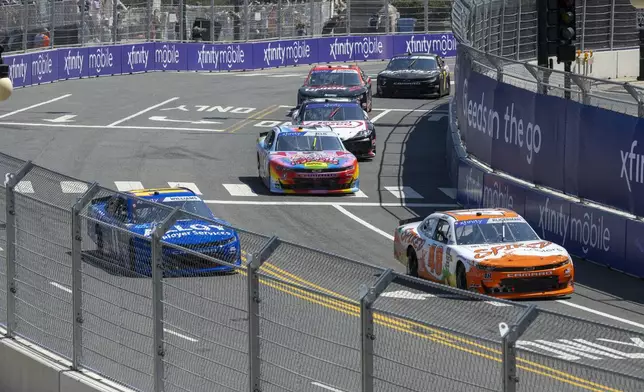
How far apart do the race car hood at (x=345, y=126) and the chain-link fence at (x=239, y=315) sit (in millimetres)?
21370

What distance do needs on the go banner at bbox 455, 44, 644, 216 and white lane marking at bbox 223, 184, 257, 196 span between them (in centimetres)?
491

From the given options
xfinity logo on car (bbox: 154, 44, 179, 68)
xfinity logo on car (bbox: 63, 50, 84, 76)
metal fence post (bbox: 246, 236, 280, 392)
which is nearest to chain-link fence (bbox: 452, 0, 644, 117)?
metal fence post (bbox: 246, 236, 280, 392)

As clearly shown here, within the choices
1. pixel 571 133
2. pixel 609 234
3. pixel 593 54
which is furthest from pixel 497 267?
pixel 593 54

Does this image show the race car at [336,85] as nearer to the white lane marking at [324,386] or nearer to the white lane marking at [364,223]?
the white lane marking at [364,223]

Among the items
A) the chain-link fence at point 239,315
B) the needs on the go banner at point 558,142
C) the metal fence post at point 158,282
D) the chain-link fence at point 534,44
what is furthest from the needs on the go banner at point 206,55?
the metal fence post at point 158,282

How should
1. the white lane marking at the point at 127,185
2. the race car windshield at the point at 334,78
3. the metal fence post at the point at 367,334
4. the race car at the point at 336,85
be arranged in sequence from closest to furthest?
the metal fence post at the point at 367,334
the white lane marking at the point at 127,185
the race car at the point at 336,85
the race car windshield at the point at 334,78

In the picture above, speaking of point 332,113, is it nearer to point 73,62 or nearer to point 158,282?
point 73,62

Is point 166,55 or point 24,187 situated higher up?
point 24,187

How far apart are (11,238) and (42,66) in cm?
3573

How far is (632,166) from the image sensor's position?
2009cm

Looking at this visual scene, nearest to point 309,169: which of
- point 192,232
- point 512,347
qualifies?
point 192,232

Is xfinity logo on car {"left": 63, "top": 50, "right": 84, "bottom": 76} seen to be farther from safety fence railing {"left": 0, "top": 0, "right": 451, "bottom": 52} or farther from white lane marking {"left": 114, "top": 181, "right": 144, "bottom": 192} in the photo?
white lane marking {"left": 114, "top": 181, "right": 144, "bottom": 192}

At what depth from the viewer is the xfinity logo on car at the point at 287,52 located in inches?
2158

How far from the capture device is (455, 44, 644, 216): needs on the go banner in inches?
798
